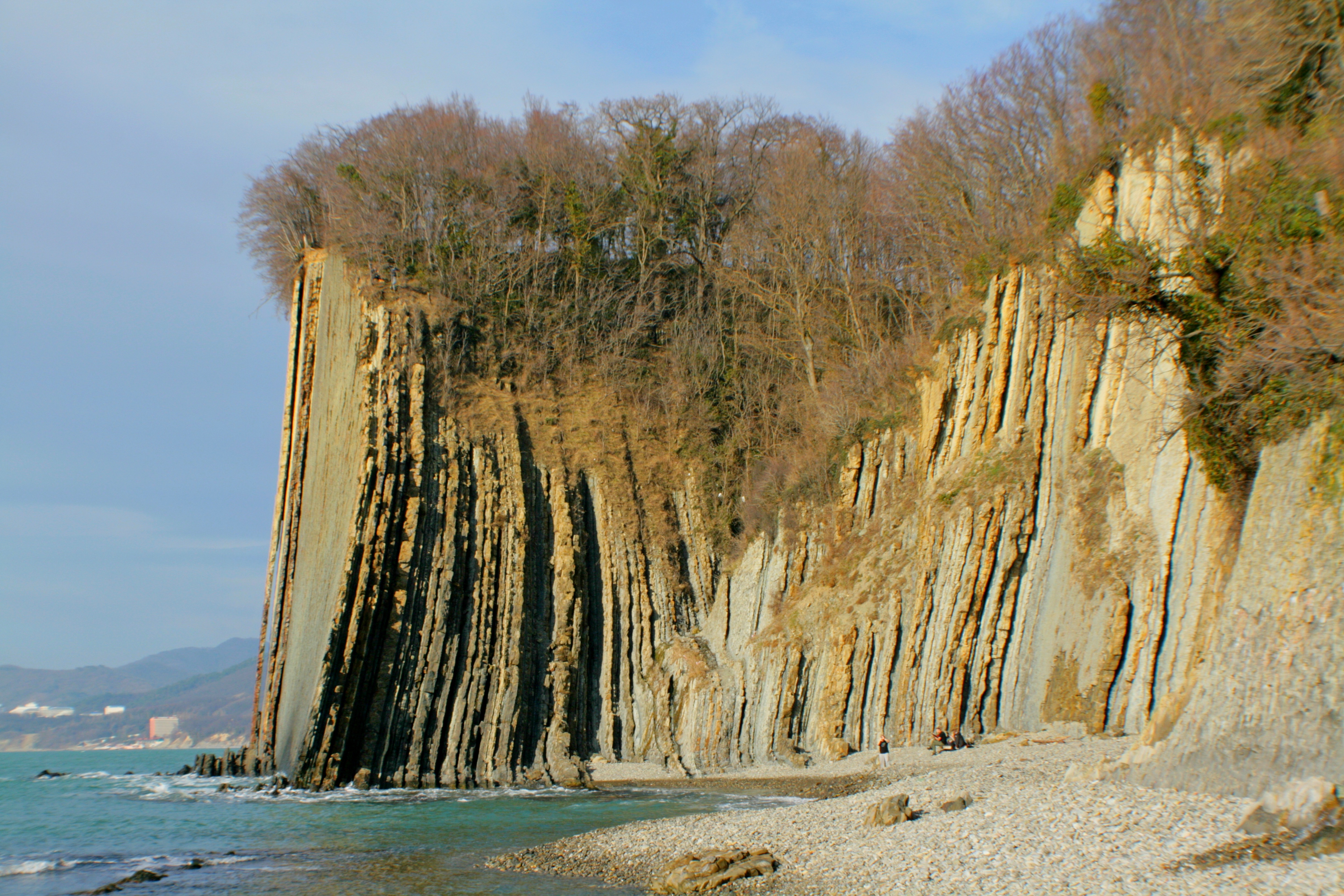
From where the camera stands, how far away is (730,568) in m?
27.2

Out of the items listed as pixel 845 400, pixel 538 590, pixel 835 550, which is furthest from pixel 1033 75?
pixel 538 590

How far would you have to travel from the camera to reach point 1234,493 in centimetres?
1219

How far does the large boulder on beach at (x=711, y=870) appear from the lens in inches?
412

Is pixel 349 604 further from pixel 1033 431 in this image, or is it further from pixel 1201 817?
pixel 1201 817

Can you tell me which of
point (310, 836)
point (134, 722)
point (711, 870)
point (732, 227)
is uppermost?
point (732, 227)

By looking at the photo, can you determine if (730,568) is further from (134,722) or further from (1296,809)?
(134,722)

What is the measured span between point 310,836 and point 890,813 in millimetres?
10005

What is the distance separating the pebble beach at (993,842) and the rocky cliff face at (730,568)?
133cm

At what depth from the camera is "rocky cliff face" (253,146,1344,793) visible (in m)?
16.3

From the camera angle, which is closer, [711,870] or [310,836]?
[711,870]

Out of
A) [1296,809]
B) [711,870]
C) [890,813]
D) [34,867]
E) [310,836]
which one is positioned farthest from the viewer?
[310,836]

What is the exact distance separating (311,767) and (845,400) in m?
16.4

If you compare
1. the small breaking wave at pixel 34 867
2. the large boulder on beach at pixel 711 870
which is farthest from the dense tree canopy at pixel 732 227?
the small breaking wave at pixel 34 867

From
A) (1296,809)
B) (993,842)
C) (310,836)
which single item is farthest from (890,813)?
(310,836)
